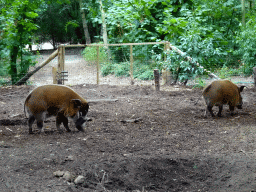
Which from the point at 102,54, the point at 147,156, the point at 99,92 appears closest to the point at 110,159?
the point at 147,156

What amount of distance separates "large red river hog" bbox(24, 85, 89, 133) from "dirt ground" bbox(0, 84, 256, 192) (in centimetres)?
37

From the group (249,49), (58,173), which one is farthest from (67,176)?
(249,49)

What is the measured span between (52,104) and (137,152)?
1885 mm

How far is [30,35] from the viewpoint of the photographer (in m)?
13.0

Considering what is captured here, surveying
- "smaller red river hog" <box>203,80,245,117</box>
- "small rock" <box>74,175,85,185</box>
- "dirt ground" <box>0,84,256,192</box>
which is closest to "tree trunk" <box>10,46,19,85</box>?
"dirt ground" <box>0,84,256,192</box>

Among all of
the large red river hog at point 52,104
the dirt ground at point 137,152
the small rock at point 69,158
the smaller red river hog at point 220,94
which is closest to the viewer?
the dirt ground at point 137,152

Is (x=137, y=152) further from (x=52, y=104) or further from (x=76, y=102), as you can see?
(x=52, y=104)

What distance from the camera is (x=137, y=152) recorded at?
4.95m

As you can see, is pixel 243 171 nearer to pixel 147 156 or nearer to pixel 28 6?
pixel 147 156

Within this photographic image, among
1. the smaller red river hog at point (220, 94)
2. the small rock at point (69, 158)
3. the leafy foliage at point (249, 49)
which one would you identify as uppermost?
the leafy foliage at point (249, 49)

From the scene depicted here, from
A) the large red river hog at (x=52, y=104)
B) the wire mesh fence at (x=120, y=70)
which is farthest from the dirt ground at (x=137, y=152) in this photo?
the wire mesh fence at (x=120, y=70)

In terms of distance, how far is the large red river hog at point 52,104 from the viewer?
562 centimetres

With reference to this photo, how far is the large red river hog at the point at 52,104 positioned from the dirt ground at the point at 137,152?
37cm

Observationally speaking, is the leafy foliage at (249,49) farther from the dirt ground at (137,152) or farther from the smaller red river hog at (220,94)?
the smaller red river hog at (220,94)
